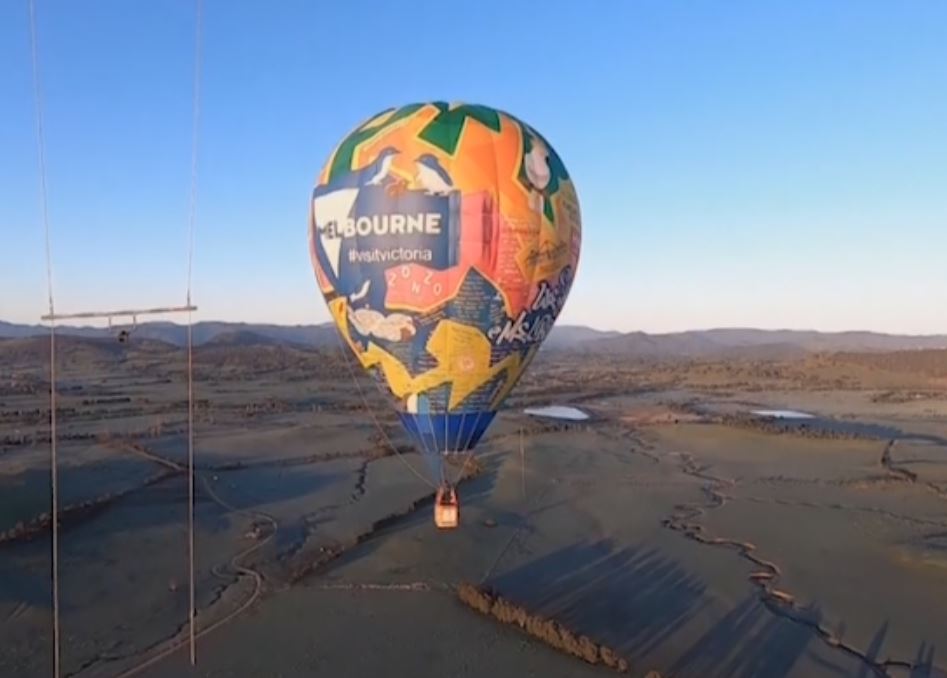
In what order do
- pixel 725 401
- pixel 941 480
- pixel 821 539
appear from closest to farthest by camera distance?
1. pixel 821 539
2. pixel 941 480
3. pixel 725 401

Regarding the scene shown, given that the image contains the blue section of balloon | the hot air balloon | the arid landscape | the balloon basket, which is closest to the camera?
the hot air balloon

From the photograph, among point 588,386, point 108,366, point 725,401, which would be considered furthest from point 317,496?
point 108,366

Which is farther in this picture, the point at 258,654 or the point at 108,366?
the point at 108,366

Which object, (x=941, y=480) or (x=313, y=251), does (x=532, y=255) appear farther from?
(x=941, y=480)

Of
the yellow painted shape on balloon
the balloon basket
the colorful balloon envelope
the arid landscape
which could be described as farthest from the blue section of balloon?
the arid landscape

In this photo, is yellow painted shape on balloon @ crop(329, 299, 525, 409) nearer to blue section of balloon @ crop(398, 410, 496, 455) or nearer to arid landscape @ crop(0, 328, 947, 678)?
blue section of balloon @ crop(398, 410, 496, 455)

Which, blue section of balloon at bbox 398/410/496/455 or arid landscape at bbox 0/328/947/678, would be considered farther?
blue section of balloon at bbox 398/410/496/455

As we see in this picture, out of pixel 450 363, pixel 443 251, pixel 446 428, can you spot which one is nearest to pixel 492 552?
pixel 446 428

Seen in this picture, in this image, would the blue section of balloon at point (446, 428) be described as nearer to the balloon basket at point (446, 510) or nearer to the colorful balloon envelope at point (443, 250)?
the colorful balloon envelope at point (443, 250)
